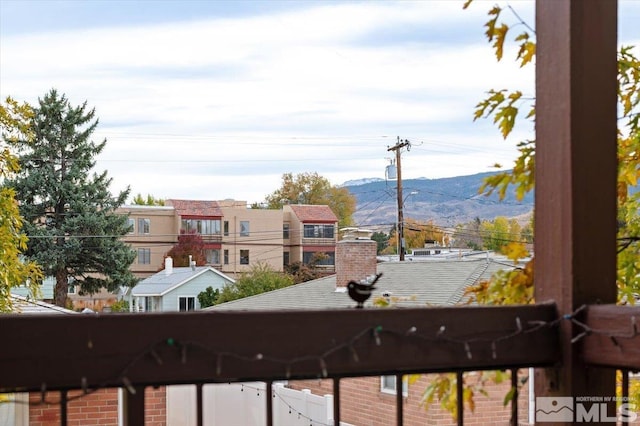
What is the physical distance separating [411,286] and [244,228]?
22245mm

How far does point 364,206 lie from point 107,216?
1240 centimetres

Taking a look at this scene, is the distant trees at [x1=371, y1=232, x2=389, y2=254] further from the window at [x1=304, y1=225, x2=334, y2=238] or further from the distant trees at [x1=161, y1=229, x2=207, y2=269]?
the distant trees at [x1=161, y1=229, x2=207, y2=269]

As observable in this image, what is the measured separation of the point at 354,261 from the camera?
39.5 feet

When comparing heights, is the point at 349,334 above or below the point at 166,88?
below

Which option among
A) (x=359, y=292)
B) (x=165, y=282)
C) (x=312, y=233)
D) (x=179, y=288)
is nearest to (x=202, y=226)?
(x=312, y=233)

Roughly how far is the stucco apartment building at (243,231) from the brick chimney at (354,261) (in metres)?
19.1

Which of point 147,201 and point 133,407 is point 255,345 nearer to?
point 133,407

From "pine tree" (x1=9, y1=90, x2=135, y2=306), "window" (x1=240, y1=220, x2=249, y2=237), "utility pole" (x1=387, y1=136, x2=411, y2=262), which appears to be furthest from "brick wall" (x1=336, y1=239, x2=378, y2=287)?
"window" (x1=240, y1=220, x2=249, y2=237)

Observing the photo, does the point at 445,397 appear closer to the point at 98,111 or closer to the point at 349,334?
the point at 349,334

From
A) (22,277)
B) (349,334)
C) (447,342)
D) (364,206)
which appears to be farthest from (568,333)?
(364,206)

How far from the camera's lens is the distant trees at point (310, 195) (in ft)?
117

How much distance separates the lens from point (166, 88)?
33.5 meters

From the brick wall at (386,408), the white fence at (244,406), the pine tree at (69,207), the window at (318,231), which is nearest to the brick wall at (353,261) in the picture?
the white fence at (244,406)

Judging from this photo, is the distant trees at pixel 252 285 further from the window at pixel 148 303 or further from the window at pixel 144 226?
the window at pixel 144 226
